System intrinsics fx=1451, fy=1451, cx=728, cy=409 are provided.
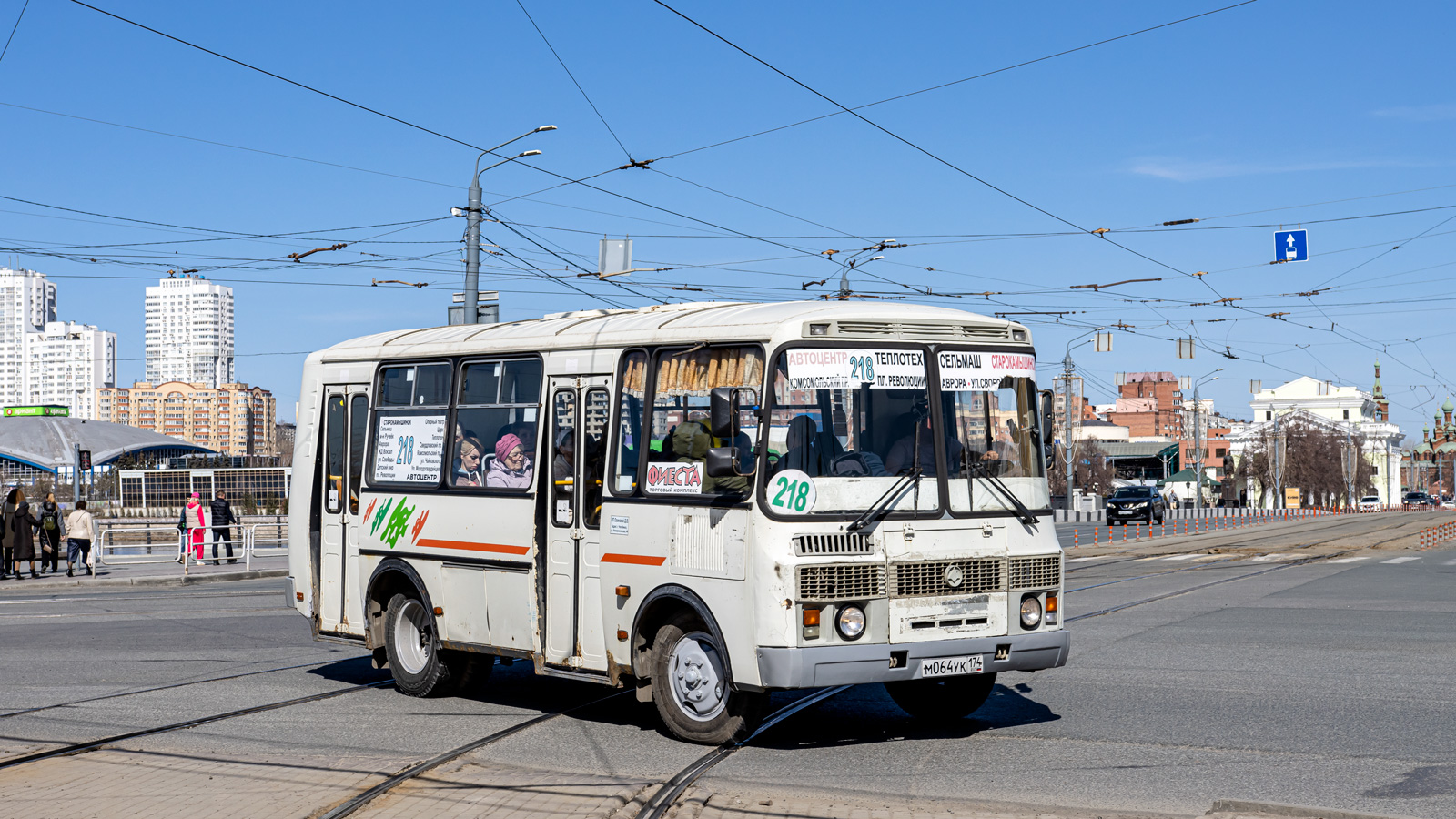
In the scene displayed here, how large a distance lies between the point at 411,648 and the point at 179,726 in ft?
6.66

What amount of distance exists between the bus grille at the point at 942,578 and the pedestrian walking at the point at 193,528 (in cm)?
2229

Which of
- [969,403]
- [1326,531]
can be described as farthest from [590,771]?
[1326,531]

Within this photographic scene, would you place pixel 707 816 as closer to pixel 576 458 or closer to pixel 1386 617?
pixel 576 458

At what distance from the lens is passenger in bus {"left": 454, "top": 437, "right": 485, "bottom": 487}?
1039 cm

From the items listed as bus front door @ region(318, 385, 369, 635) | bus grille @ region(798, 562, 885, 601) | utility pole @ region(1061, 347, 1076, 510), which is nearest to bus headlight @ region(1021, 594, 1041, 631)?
bus grille @ region(798, 562, 885, 601)

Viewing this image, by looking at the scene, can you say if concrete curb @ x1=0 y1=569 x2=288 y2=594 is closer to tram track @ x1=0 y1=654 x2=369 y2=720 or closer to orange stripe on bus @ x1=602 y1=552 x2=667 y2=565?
tram track @ x1=0 y1=654 x2=369 y2=720

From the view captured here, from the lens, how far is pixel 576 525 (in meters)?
9.53

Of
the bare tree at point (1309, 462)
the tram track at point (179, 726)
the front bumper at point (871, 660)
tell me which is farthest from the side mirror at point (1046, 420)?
the bare tree at point (1309, 462)

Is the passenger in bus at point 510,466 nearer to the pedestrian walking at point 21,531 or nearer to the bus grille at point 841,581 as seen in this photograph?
the bus grille at point 841,581

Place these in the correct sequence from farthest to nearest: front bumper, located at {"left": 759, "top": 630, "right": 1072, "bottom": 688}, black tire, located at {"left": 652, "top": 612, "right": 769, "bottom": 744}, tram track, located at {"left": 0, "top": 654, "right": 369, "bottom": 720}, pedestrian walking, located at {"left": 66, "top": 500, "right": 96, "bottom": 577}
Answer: pedestrian walking, located at {"left": 66, "top": 500, "right": 96, "bottom": 577}
tram track, located at {"left": 0, "top": 654, "right": 369, "bottom": 720}
black tire, located at {"left": 652, "top": 612, "right": 769, "bottom": 744}
front bumper, located at {"left": 759, "top": 630, "right": 1072, "bottom": 688}

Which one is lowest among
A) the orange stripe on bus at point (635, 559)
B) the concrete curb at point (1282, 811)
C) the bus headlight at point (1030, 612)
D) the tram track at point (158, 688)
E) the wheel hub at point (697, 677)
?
the tram track at point (158, 688)

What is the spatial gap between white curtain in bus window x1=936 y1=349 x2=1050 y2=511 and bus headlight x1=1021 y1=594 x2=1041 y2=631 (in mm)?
575

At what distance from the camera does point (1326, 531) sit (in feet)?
165

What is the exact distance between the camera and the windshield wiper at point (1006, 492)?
877cm
